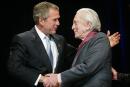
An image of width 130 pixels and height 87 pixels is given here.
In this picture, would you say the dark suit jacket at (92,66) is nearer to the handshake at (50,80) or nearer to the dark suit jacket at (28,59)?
the handshake at (50,80)

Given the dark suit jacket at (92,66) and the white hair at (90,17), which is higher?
the white hair at (90,17)

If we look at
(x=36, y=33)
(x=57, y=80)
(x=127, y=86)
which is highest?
(x=36, y=33)

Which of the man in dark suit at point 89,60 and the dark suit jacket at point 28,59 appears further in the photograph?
the dark suit jacket at point 28,59

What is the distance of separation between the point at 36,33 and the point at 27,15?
4.02 ft

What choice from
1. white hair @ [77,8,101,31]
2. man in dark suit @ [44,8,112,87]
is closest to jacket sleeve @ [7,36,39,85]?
man in dark suit @ [44,8,112,87]

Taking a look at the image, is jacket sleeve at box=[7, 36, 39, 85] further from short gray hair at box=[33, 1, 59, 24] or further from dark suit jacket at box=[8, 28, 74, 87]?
short gray hair at box=[33, 1, 59, 24]

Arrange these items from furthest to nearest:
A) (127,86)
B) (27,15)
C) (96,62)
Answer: (27,15) → (127,86) → (96,62)

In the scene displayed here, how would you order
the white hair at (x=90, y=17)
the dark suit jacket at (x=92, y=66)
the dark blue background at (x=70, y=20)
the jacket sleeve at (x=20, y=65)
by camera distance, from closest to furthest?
the dark suit jacket at (x=92, y=66)
the white hair at (x=90, y=17)
the jacket sleeve at (x=20, y=65)
the dark blue background at (x=70, y=20)

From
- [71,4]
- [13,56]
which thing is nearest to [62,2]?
[71,4]

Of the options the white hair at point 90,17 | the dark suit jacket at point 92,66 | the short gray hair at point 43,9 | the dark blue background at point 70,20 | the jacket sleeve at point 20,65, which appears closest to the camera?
the dark suit jacket at point 92,66

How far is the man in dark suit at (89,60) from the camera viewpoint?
3219mm

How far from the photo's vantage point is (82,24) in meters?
3.35

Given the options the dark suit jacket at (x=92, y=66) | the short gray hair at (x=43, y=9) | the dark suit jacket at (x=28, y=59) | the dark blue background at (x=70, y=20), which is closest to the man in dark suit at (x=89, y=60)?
the dark suit jacket at (x=92, y=66)

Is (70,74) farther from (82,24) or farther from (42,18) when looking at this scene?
(42,18)
